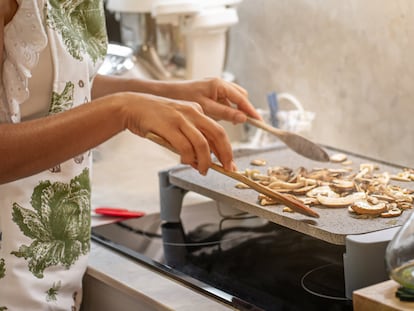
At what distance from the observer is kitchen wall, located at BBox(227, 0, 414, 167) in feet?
5.70

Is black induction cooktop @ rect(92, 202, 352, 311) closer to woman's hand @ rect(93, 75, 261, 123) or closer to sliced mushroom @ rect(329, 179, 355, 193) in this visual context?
sliced mushroom @ rect(329, 179, 355, 193)

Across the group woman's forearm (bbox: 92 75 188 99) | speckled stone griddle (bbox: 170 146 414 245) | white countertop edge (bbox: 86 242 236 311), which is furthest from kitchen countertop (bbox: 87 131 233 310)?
woman's forearm (bbox: 92 75 188 99)

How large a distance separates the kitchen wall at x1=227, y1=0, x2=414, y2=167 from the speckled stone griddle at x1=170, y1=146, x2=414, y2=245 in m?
0.26

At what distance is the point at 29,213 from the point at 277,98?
32.1 inches

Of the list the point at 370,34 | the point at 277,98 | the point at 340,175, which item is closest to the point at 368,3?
the point at 370,34

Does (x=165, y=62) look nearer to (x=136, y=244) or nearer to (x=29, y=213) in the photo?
(x=136, y=244)

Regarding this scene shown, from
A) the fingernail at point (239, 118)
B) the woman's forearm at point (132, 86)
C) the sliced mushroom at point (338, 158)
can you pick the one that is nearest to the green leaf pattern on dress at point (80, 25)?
the woman's forearm at point (132, 86)

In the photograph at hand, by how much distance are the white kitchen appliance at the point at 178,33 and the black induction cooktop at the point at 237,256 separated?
45 centimetres

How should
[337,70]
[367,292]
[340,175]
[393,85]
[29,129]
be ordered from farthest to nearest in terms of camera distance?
[337,70], [393,85], [340,175], [29,129], [367,292]

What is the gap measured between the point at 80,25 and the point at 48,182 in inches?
9.3

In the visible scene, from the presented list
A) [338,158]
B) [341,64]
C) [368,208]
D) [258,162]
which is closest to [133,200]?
[258,162]

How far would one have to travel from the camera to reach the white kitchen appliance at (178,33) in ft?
6.27

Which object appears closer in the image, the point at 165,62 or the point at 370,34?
the point at 370,34

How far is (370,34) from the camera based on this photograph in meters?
1.79
